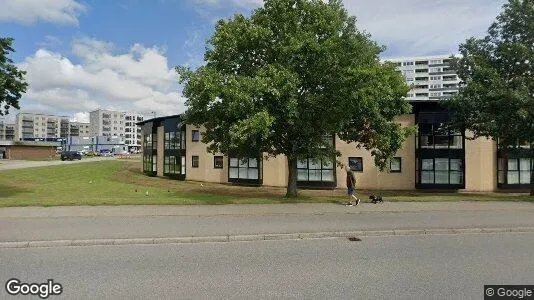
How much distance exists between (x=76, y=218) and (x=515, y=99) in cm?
1901

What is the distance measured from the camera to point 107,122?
150750 mm

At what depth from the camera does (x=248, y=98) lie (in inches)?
543

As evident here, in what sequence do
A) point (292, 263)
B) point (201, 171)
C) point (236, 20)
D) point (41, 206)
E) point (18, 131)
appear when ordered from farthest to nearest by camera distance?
1. point (18, 131)
2. point (201, 171)
3. point (236, 20)
4. point (41, 206)
5. point (292, 263)

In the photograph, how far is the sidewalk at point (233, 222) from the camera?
869 centimetres

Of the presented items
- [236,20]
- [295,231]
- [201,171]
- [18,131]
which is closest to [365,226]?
[295,231]

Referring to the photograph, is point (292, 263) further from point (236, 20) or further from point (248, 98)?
point (236, 20)

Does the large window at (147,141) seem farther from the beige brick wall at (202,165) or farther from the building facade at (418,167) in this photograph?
the building facade at (418,167)

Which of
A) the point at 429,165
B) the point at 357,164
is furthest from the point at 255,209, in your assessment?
the point at 429,165

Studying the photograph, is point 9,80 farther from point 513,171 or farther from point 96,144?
point 96,144

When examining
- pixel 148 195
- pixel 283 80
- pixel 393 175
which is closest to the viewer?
pixel 283 80

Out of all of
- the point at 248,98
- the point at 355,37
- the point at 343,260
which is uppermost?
the point at 355,37

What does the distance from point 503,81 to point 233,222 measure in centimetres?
1631

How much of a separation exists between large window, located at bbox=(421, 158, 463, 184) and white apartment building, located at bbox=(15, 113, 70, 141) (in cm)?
14754

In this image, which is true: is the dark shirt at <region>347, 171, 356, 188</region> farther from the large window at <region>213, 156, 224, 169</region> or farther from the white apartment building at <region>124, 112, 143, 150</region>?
the white apartment building at <region>124, 112, 143, 150</region>
